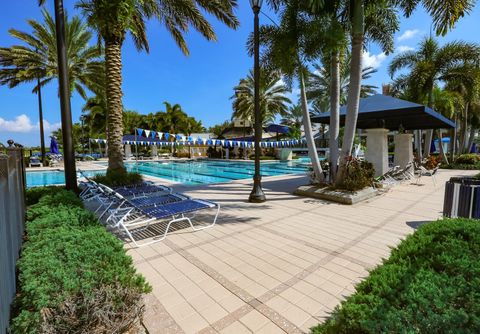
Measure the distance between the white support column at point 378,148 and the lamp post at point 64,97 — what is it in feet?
36.6

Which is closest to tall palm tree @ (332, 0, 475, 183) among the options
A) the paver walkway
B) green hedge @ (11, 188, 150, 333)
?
the paver walkway

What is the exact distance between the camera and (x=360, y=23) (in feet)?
23.9

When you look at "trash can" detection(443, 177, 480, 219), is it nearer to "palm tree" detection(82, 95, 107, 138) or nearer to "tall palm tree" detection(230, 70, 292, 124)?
"tall palm tree" detection(230, 70, 292, 124)

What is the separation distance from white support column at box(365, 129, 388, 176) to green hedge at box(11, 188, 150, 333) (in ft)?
37.3

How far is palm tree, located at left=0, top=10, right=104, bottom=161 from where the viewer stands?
17.2 m

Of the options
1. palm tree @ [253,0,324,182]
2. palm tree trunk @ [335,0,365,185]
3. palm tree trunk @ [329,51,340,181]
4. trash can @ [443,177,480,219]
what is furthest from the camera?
palm tree trunk @ [329,51,340,181]

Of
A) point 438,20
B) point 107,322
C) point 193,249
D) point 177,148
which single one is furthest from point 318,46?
point 177,148

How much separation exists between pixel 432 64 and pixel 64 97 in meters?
18.3

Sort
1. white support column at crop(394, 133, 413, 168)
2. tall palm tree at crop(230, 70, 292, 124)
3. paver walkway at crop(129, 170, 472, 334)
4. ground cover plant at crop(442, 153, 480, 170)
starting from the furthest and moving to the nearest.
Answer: tall palm tree at crop(230, 70, 292, 124)
ground cover plant at crop(442, 153, 480, 170)
white support column at crop(394, 133, 413, 168)
paver walkway at crop(129, 170, 472, 334)

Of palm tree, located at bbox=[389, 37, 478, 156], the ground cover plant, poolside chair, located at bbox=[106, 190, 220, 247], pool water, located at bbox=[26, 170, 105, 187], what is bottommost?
pool water, located at bbox=[26, 170, 105, 187]

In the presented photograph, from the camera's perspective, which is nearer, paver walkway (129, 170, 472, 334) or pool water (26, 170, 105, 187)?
paver walkway (129, 170, 472, 334)

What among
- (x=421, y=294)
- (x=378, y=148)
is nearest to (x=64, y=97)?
(x=421, y=294)

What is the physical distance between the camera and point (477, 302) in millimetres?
1578

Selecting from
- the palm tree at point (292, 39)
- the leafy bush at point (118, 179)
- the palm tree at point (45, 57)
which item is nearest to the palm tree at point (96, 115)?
the palm tree at point (45, 57)
